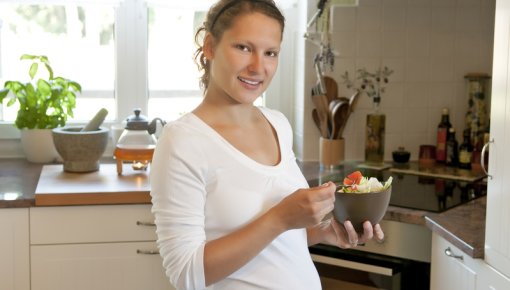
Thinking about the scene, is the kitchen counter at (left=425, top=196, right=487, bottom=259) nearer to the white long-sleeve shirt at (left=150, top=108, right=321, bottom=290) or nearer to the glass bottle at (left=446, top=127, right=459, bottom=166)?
the glass bottle at (left=446, top=127, right=459, bottom=166)

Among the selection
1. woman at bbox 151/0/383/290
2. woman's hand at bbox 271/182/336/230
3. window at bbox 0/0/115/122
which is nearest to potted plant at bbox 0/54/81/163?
window at bbox 0/0/115/122

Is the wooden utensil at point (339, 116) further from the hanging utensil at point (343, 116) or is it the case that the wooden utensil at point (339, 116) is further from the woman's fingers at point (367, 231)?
the woman's fingers at point (367, 231)

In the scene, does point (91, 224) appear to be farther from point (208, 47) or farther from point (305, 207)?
point (305, 207)

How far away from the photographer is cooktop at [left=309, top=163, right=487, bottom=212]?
2606mm

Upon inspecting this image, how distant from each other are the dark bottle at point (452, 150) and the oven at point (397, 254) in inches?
15.0

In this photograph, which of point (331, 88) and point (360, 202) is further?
point (331, 88)

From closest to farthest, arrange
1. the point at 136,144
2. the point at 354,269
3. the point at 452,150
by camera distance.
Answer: the point at 354,269 < the point at 136,144 < the point at 452,150

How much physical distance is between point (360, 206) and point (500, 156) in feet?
2.04

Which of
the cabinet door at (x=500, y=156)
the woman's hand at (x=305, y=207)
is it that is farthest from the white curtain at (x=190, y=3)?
the woman's hand at (x=305, y=207)

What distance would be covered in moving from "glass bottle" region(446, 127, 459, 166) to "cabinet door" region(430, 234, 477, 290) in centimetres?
91

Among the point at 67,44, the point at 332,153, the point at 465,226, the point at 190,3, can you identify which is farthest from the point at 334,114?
the point at 67,44

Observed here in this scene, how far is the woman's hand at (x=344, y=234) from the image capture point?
4.93 ft

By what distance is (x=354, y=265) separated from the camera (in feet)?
8.54

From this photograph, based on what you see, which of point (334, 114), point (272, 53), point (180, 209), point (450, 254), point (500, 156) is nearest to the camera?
point (180, 209)
